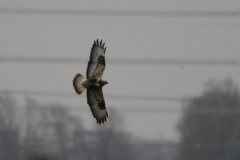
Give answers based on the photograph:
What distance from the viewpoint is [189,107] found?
870 inches

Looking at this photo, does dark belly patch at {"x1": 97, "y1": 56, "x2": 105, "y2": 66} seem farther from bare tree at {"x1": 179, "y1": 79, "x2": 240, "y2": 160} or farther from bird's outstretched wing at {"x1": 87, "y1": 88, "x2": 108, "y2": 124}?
bare tree at {"x1": 179, "y1": 79, "x2": 240, "y2": 160}

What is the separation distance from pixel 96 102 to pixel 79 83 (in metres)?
0.29

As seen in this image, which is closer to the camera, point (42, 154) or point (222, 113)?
point (42, 154)

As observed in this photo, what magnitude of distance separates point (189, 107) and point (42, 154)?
5.55 m

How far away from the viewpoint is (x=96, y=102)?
18.2ft

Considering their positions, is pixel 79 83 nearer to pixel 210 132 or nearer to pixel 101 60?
pixel 101 60

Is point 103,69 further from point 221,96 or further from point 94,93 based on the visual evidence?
point 221,96

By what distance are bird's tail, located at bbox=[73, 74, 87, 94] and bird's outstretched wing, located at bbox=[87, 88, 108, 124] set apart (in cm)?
19

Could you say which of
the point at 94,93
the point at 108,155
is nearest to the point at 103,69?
the point at 94,93

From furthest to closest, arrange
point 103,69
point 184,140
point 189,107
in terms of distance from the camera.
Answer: point 184,140, point 189,107, point 103,69

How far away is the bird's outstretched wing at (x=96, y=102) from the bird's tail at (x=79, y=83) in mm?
191

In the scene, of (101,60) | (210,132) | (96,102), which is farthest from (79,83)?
(210,132)

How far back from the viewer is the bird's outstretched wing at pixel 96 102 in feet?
17.4

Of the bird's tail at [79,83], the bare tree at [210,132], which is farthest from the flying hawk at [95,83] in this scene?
the bare tree at [210,132]
